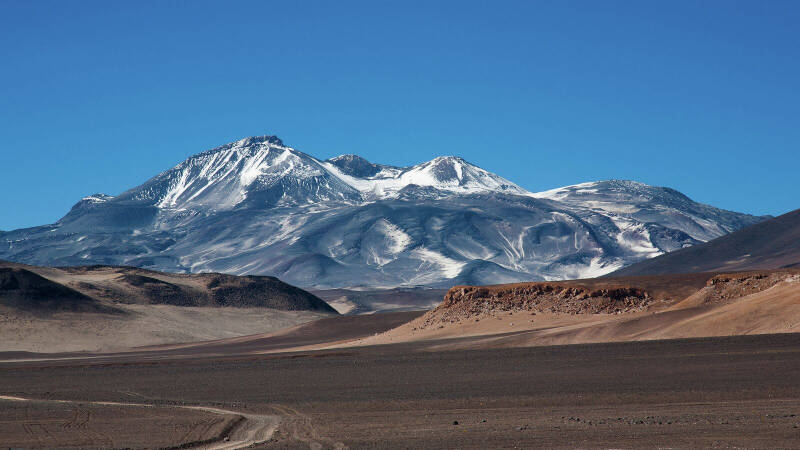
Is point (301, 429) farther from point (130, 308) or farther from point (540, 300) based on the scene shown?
point (130, 308)

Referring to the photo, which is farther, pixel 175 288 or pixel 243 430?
pixel 175 288

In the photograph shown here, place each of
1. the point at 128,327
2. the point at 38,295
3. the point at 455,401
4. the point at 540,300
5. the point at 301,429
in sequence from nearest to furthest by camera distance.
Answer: the point at 301,429, the point at 455,401, the point at 540,300, the point at 128,327, the point at 38,295

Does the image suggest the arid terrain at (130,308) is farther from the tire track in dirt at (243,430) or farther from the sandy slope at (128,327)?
the tire track in dirt at (243,430)

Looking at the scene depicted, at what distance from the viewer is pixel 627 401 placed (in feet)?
88.8

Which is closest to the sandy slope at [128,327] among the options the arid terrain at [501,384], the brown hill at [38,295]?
the brown hill at [38,295]

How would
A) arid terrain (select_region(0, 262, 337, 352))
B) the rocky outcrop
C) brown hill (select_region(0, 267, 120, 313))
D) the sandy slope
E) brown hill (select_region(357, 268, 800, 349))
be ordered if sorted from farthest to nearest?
brown hill (select_region(0, 267, 120, 313)) → arid terrain (select_region(0, 262, 337, 352)) → the sandy slope → the rocky outcrop → brown hill (select_region(357, 268, 800, 349))

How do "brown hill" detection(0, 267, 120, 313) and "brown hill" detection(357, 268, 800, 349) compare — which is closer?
"brown hill" detection(357, 268, 800, 349)

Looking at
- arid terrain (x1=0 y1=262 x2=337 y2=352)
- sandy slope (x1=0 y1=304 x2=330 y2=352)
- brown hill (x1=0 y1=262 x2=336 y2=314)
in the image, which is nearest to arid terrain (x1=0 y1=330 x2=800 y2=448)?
sandy slope (x1=0 y1=304 x2=330 y2=352)

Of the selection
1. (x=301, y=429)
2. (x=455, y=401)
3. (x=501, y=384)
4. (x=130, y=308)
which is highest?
(x=130, y=308)

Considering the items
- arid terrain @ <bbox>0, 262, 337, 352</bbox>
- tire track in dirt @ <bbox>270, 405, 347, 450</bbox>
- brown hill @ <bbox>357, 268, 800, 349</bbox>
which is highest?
arid terrain @ <bbox>0, 262, 337, 352</bbox>

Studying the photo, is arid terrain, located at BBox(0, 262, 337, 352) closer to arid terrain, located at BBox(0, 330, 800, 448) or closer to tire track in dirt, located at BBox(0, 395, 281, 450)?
arid terrain, located at BBox(0, 330, 800, 448)

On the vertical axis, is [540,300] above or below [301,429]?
above

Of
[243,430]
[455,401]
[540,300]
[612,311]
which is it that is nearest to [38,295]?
[540,300]

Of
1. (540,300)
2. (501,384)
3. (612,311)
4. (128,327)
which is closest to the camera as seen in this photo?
(501,384)
